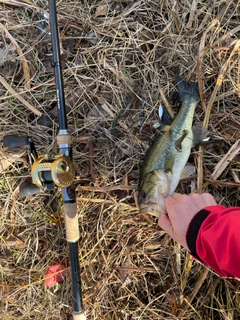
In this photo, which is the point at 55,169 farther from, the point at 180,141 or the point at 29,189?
the point at 180,141

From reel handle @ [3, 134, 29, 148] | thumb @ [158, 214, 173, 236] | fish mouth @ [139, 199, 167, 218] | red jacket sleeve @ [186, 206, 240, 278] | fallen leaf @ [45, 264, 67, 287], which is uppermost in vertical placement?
reel handle @ [3, 134, 29, 148]

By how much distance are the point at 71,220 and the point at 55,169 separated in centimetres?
50

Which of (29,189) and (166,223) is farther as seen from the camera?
(29,189)

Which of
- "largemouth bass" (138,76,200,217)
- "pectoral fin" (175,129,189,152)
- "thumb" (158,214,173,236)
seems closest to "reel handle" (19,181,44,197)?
"largemouth bass" (138,76,200,217)

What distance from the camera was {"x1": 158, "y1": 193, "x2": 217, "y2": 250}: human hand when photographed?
2.09 meters

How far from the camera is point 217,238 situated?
181 centimetres

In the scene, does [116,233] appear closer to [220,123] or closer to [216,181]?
[216,181]

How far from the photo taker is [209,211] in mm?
2008

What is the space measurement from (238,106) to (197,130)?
17.5 inches

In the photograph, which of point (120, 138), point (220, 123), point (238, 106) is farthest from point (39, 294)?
point (238, 106)

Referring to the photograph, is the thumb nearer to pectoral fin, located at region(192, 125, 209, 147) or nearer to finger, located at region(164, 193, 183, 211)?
finger, located at region(164, 193, 183, 211)

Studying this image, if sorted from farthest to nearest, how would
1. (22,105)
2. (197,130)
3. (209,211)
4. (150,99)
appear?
(22,105) → (150,99) → (197,130) → (209,211)

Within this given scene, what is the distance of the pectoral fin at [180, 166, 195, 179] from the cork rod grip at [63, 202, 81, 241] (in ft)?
2.77

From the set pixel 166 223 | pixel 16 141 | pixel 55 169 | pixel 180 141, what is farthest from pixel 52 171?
pixel 180 141
